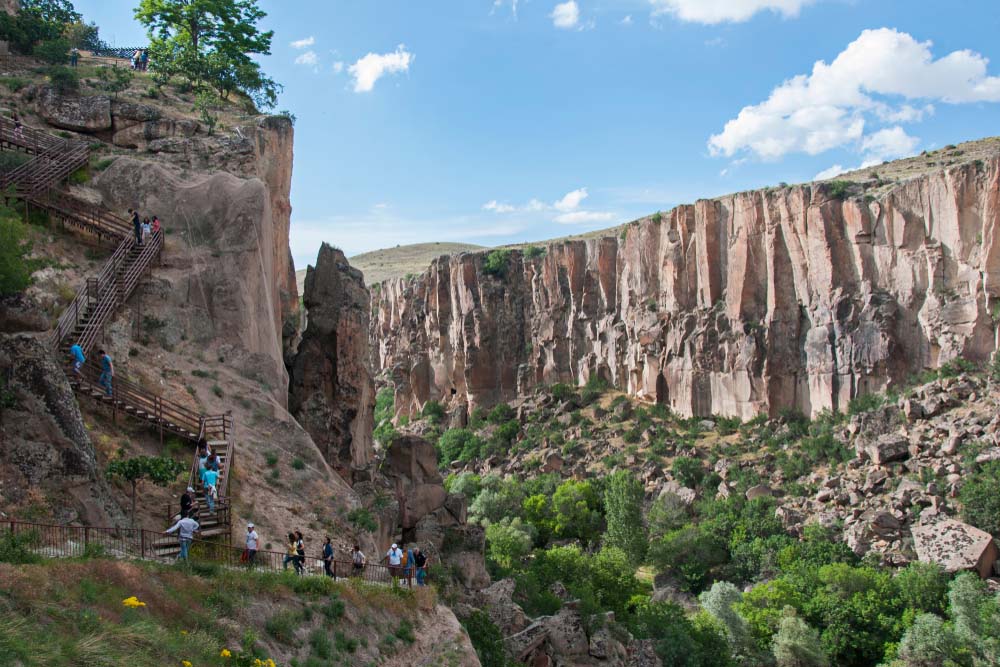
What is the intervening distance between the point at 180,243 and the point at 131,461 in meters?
11.5

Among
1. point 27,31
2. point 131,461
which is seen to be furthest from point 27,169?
point 27,31

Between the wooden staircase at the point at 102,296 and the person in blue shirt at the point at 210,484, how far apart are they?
0.19m

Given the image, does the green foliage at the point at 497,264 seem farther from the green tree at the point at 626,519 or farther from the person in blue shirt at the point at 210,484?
the person in blue shirt at the point at 210,484

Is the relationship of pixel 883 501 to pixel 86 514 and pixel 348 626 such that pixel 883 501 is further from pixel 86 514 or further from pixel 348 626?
pixel 86 514

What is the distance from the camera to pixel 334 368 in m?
32.1

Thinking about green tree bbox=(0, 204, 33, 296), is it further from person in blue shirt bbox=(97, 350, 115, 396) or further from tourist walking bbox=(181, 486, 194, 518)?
tourist walking bbox=(181, 486, 194, 518)

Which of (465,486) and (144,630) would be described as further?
(465,486)

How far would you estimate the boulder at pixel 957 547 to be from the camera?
39531 mm

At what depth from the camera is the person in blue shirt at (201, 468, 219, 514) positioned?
18.6m

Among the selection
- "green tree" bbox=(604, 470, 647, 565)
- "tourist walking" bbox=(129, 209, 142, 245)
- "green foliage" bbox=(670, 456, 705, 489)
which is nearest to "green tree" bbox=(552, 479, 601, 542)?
"green tree" bbox=(604, 470, 647, 565)

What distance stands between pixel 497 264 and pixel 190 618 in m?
76.9

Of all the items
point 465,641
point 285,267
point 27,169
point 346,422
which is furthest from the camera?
point 285,267

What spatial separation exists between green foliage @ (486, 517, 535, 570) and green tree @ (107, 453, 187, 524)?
28.4 meters

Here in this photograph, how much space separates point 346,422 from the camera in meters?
31.9
